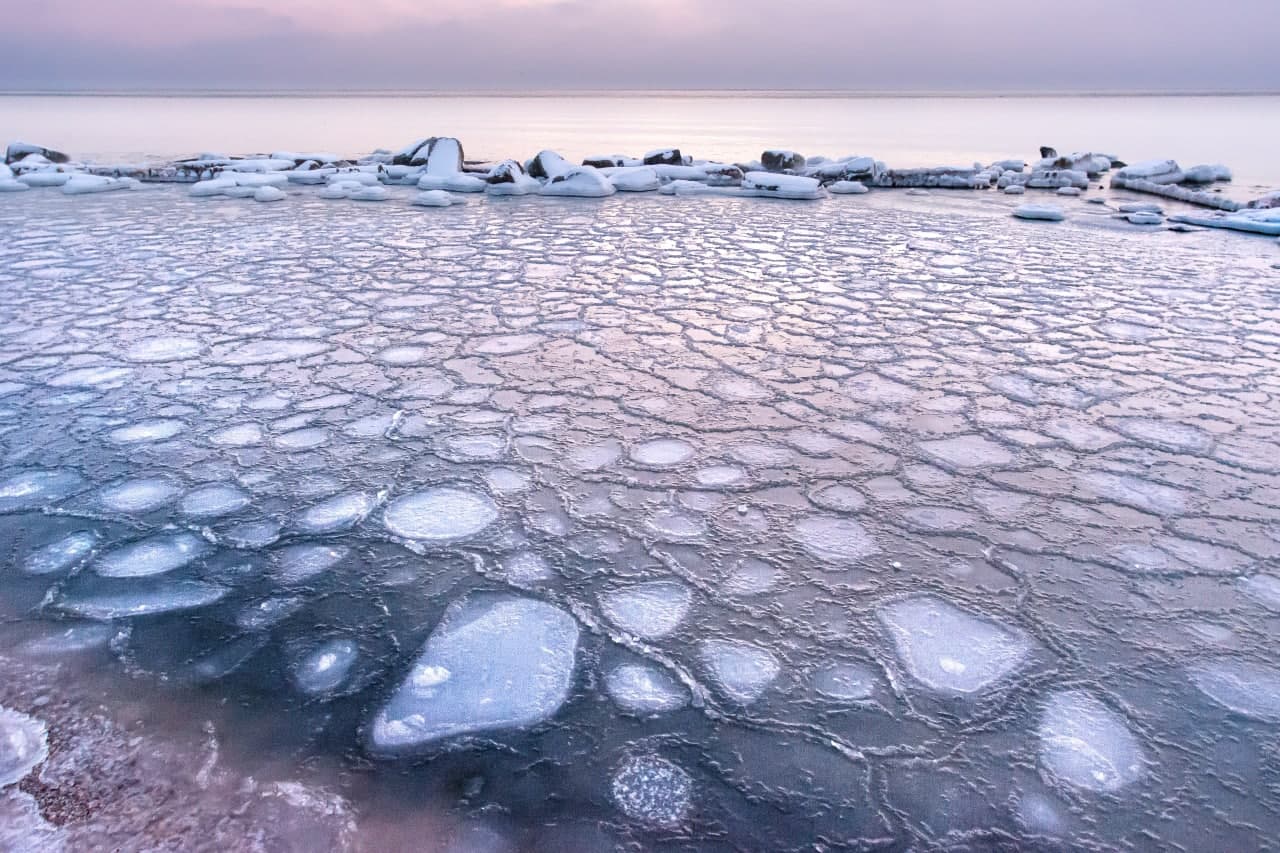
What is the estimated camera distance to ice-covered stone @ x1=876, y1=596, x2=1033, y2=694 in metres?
1.46

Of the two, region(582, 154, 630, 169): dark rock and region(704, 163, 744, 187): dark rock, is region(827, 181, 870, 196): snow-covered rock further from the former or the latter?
region(582, 154, 630, 169): dark rock

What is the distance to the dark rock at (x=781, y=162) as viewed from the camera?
37.3ft

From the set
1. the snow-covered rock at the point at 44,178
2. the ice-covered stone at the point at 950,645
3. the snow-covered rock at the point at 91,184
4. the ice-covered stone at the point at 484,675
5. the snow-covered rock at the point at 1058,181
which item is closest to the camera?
the ice-covered stone at the point at 484,675

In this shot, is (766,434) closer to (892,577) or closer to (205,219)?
(892,577)

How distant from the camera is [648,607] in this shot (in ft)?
5.41

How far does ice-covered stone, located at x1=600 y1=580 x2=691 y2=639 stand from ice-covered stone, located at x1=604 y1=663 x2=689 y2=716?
10 cm

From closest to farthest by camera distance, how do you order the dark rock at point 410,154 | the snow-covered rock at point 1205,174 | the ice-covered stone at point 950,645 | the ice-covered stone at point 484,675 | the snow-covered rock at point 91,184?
the ice-covered stone at point 484,675 → the ice-covered stone at point 950,645 → the snow-covered rock at point 91,184 → the snow-covered rock at point 1205,174 → the dark rock at point 410,154

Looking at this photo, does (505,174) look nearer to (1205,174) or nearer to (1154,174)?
(1154,174)

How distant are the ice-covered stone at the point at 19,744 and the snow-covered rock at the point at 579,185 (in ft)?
28.4

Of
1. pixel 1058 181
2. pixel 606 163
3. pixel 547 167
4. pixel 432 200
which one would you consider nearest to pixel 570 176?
pixel 547 167

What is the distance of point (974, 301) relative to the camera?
14.2ft

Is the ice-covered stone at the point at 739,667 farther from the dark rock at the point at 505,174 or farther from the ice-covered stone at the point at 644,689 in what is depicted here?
the dark rock at the point at 505,174

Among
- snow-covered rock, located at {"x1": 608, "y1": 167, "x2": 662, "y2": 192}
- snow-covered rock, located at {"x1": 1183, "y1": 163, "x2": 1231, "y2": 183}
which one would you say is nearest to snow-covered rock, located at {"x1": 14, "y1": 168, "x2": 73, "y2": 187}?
snow-covered rock, located at {"x1": 608, "y1": 167, "x2": 662, "y2": 192}

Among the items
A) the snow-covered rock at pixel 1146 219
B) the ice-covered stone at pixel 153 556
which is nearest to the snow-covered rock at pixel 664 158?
the snow-covered rock at pixel 1146 219
